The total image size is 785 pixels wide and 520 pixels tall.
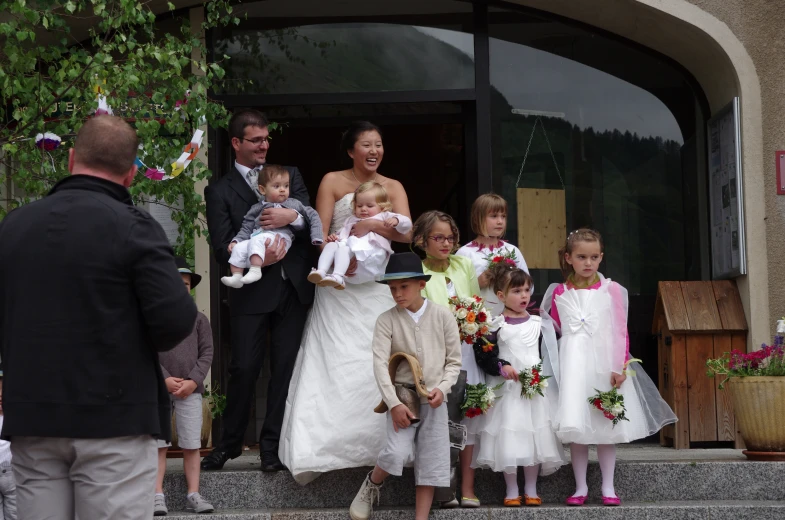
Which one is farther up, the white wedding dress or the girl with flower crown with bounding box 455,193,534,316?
the girl with flower crown with bounding box 455,193,534,316

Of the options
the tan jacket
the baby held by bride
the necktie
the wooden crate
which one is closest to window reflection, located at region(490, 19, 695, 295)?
the wooden crate

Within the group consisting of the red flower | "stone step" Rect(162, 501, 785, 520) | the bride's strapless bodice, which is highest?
the bride's strapless bodice

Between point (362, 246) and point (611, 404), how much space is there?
1.66m

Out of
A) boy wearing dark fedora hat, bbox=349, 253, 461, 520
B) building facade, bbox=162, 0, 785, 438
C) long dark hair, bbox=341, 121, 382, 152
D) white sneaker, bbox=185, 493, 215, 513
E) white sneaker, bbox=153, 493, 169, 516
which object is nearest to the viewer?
boy wearing dark fedora hat, bbox=349, 253, 461, 520

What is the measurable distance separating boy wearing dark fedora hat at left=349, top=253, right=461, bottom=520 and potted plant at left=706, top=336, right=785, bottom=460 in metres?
2.04

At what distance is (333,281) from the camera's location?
5980mm

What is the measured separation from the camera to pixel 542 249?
8633mm

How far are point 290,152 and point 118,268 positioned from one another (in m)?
9.09

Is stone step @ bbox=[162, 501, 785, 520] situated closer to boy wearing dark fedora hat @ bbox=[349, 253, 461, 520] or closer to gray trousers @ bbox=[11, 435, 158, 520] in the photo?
boy wearing dark fedora hat @ bbox=[349, 253, 461, 520]

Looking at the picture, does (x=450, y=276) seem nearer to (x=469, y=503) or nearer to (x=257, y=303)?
(x=257, y=303)

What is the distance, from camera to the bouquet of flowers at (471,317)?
5.96 meters

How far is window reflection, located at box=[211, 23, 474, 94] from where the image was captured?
867 centimetres

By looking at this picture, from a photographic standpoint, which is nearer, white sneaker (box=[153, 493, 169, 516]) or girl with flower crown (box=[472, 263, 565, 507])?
white sneaker (box=[153, 493, 169, 516])

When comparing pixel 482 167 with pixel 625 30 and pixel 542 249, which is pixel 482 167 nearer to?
pixel 542 249
